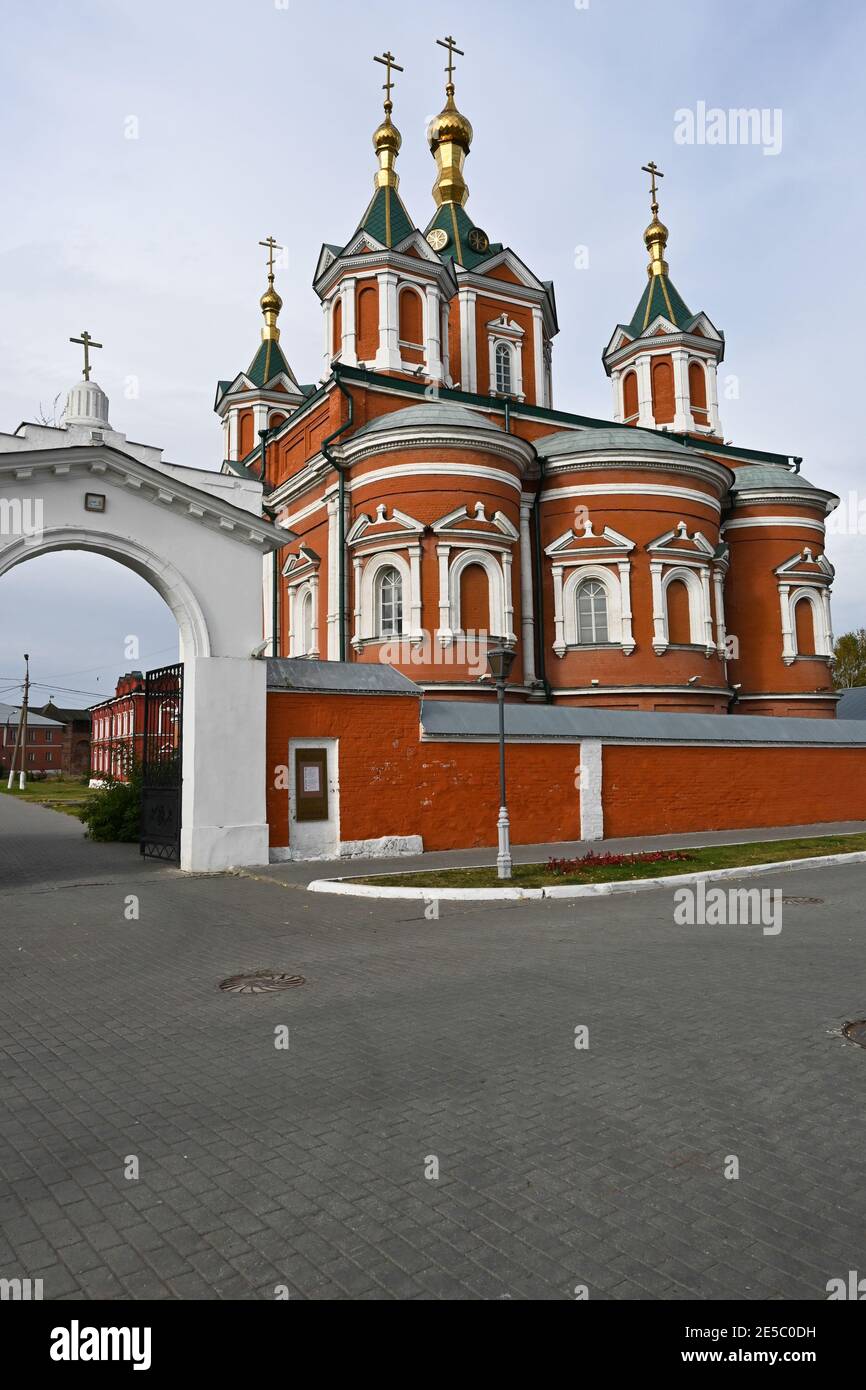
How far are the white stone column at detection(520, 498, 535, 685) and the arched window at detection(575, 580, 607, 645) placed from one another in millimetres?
1338

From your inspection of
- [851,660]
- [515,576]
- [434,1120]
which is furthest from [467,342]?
[851,660]

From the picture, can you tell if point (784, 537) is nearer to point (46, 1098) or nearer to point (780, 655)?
point (780, 655)

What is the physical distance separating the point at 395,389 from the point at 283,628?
28.0 ft

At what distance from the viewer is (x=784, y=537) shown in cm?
3062

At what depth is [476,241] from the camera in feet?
107

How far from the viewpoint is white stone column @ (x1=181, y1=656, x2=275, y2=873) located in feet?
46.5

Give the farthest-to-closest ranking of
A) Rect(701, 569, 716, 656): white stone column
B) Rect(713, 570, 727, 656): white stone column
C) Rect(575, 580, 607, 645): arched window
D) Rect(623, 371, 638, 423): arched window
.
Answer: Rect(623, 371, 638, 423): arched window
Rect(713, 570, 727, 656): white stone column
Rect(701, 569, 716, 656): white stone column
Rect(575, 580, 607, 645): arched window

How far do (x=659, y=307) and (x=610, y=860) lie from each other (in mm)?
27372

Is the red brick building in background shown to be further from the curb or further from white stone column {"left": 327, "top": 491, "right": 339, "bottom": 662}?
the curb

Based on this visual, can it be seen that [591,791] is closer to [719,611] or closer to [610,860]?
[610,860]

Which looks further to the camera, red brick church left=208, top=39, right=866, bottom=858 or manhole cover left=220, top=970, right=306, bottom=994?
red brick church left=208, top=39, right=866, bottom=858

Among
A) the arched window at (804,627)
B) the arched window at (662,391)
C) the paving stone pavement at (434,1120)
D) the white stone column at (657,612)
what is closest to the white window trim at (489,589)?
the white stone column at (657,612)

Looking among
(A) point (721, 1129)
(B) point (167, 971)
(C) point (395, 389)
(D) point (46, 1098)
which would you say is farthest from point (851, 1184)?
(C) point (395, 389)

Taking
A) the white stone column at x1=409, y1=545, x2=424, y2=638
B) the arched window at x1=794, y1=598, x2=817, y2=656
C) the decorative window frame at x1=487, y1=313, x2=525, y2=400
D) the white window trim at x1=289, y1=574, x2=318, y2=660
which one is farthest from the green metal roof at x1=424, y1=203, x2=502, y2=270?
the arched window at x1=794, y1=598, x2=817, y2=656
